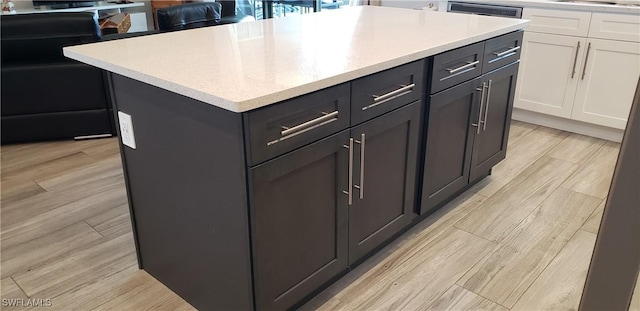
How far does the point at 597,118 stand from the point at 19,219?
3.69 meters

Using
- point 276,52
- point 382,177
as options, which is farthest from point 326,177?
point 276,52

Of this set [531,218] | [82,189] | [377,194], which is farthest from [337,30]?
[82,189]

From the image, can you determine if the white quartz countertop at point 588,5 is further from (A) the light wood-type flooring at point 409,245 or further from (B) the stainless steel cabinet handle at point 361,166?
(B) the stainless steel cabinet handle at point 361,166

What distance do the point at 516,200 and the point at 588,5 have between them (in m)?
1.57

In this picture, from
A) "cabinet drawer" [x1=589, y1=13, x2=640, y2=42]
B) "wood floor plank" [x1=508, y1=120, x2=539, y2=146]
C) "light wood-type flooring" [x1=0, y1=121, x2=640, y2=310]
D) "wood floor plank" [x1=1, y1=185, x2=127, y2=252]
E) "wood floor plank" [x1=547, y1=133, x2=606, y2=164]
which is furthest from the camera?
"wood floor plank" [x1=508, y1=120, x2=539, y2=146]

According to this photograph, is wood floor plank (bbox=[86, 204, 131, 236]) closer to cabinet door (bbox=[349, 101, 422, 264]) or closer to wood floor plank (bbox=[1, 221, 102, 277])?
wood floor plank (bbox=[1, 221, 102, 277])

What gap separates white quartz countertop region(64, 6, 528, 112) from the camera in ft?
4.90

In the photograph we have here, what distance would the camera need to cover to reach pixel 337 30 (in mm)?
2418

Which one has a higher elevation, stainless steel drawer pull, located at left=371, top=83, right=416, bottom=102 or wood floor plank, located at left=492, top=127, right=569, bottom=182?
stainless steel drawer pull, located at left=371, top=83, right=416, bottom=102

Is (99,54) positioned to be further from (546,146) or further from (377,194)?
(546,146)

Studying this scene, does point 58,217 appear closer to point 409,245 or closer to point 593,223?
point 409,245

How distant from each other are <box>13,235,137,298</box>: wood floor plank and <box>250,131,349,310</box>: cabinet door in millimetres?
872

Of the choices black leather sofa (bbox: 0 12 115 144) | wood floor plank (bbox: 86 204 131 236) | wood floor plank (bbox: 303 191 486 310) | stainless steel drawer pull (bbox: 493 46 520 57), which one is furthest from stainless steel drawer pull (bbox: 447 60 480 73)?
black leather sofa (bbox: 0 12 115 144)

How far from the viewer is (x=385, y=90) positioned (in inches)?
74.8
